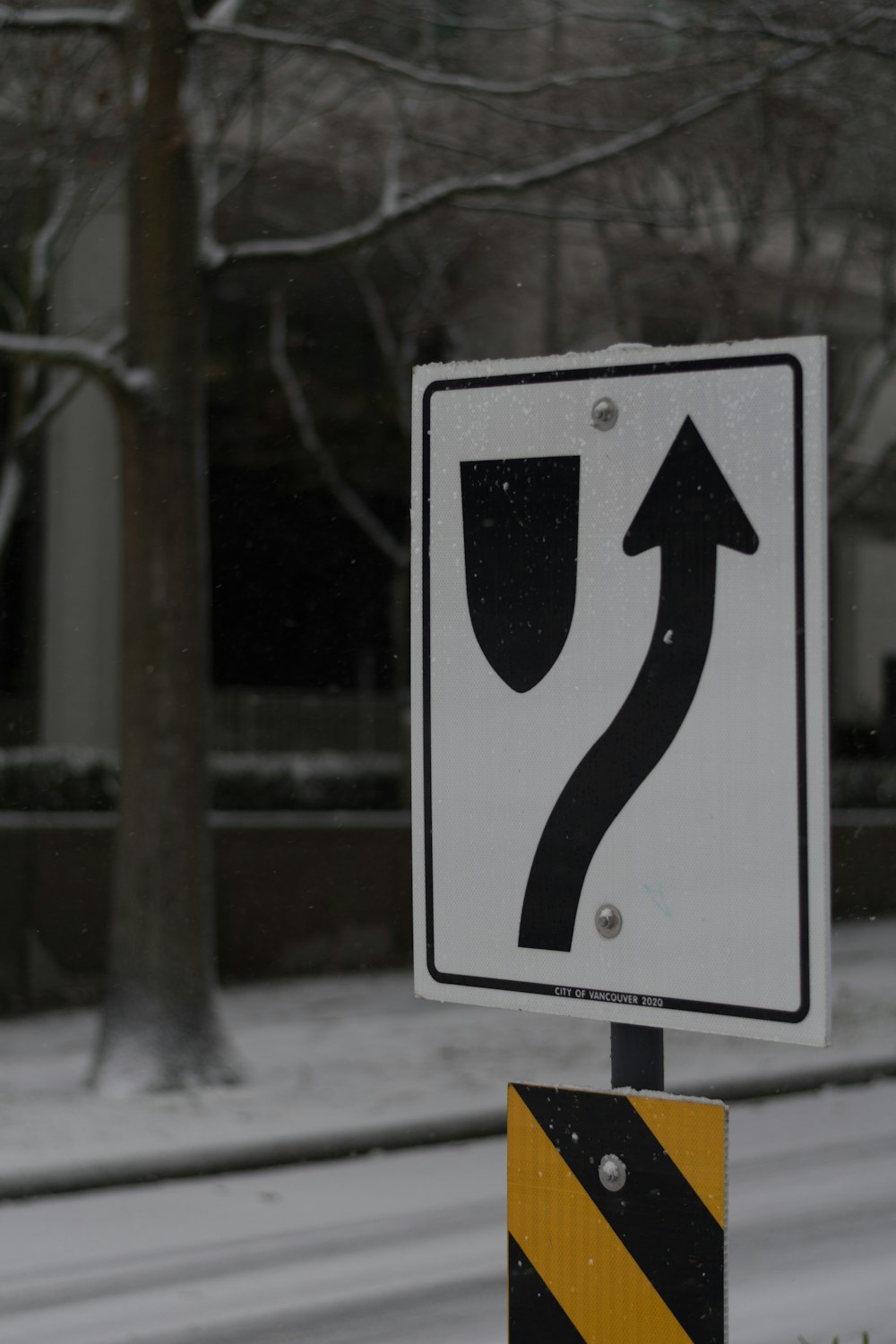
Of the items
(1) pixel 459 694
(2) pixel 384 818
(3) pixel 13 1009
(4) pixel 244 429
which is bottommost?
(3) pixel 13 1009

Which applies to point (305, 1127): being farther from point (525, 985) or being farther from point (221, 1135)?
point (525, 985)

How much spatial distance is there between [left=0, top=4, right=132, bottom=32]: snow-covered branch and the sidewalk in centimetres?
609

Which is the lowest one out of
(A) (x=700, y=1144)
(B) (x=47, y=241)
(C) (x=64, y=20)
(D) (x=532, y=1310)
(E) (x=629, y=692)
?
(D) (x=532, y=1310)

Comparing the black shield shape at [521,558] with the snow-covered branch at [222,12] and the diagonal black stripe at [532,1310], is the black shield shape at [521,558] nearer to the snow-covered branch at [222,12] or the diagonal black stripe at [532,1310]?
the diagonal black stripe at [532,1310]

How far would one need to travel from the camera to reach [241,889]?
47.6ft

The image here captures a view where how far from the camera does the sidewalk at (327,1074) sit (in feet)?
26.7

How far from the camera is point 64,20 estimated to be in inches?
387

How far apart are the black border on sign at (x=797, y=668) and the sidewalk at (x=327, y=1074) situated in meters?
4.04

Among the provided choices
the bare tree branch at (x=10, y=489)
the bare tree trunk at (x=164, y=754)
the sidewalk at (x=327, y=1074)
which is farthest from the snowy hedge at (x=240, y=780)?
the bare tree trunk at (x=164, y=754)

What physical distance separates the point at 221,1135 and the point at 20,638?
1087 centimetres

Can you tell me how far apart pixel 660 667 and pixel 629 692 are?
6 centimetres

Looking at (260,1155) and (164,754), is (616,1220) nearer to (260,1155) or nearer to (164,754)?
(260,1155)

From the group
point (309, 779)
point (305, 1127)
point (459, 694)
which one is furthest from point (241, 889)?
point (459, 694)

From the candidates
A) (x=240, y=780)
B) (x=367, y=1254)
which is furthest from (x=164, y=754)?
(x=240, y=780)
